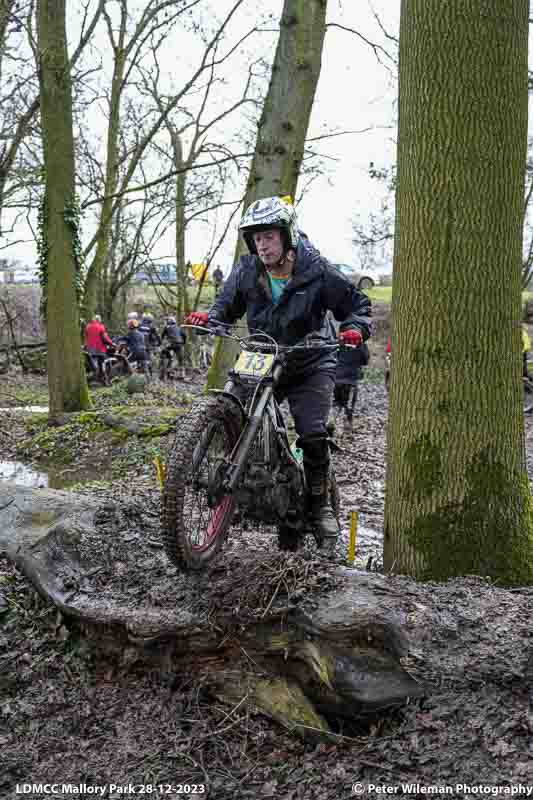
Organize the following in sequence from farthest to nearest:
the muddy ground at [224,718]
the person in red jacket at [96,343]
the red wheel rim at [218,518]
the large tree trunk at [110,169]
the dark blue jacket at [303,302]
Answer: the large tree trunk at [110,169] < the person in red jacket at [96,343] < the dark blue jacket at [303,302] < the red wheel rim at [218,518] < the muddy ground at [224,718]

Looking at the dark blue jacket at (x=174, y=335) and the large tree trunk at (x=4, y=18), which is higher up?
the large tree trunk at (x=4, y=18)

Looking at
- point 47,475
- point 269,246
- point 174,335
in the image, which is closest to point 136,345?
point 174,335

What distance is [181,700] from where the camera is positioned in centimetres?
335

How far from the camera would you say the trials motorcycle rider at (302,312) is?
4.23 metres

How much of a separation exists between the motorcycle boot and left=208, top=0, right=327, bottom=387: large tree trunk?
17.9ft

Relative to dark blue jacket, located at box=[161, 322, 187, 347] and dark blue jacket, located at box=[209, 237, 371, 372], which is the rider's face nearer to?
dark blue jacket, located at box=[209, 237, 371, 372]

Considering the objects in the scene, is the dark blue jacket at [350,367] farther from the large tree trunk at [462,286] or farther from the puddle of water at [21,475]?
the large tree trunk at [462,286]

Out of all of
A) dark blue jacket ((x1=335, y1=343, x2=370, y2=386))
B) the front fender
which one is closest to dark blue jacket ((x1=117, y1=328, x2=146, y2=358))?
dark blue jacket ((x1=335, y1=343, x2=370, y2=386))

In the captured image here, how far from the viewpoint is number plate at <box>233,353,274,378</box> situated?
406cm

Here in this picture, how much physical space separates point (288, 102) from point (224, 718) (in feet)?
25.6

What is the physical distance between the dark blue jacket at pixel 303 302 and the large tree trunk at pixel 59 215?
8601mm

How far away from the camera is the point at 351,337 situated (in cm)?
414

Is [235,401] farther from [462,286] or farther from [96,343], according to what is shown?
[96,343]

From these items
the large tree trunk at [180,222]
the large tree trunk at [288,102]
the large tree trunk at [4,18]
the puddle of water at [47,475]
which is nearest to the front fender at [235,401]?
the puddle of water at [47,475]
